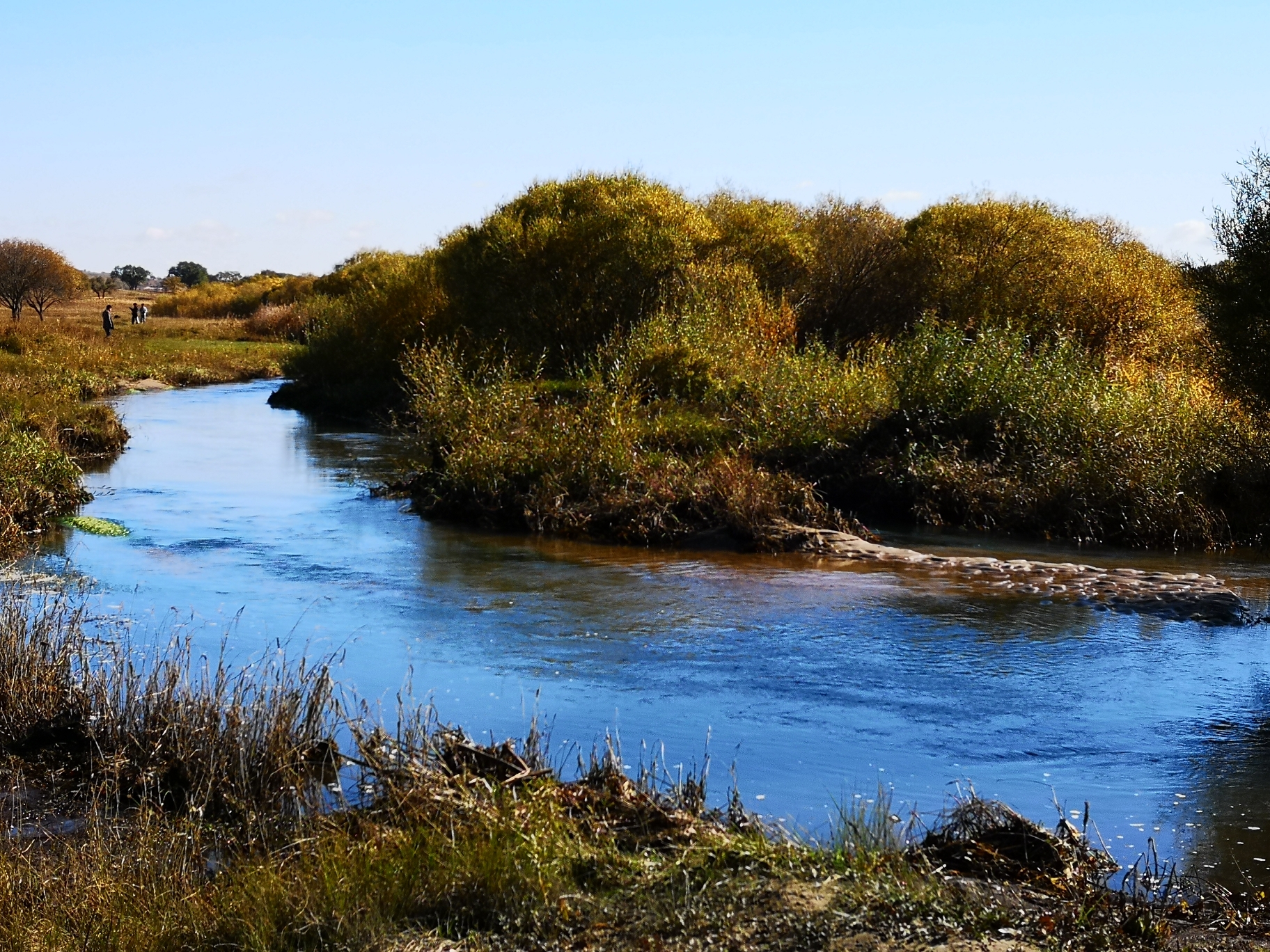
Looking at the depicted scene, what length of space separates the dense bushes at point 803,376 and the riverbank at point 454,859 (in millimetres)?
12092

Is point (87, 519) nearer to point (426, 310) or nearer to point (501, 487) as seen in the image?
point (501, 487)

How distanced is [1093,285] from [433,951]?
106ft

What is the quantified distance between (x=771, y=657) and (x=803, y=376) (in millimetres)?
12905

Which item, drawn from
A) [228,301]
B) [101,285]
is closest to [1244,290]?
[228,301]

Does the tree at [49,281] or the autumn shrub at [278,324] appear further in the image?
the tree at [49,281]

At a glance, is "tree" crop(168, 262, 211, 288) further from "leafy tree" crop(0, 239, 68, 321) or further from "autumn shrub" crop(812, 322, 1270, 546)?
"autumn shrub" crop(812, 322, 1270, 546)

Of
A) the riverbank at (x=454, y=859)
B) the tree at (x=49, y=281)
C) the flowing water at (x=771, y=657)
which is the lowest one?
the flowing water at (x=771, y=657)

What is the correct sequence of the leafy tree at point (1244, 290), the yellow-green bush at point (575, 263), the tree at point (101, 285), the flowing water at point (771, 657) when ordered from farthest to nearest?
the tree at point (101, 285), the yellow-green bush at point (575, 263), the leafy tree at point (1244, 290), the flowing water at point (771, 657)

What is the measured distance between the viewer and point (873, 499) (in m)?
23.0

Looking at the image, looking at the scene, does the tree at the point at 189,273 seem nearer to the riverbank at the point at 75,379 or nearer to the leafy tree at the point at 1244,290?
the riverbank at the point at 75,379

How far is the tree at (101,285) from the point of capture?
125750 mm

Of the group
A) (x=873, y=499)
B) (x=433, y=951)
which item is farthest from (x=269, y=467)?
(x=433, y=951)

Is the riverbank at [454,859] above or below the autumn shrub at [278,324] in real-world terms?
below

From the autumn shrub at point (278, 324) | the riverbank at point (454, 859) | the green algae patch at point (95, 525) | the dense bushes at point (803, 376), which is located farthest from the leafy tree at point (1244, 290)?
the autumn shrub at point (278, 324)
